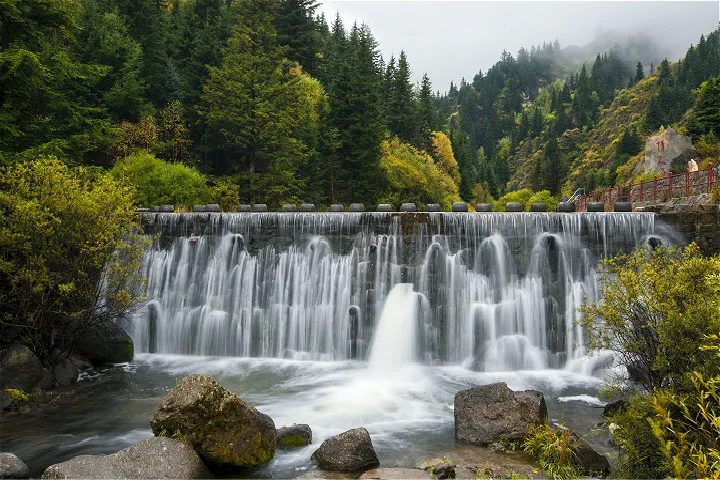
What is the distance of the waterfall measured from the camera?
1867 cm

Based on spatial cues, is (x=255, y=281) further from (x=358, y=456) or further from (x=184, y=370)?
(x=358, y=456)

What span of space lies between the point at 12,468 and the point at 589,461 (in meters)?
11.5

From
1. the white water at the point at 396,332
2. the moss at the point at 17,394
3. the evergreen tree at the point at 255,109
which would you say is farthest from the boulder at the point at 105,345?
the evergreen tree at the point at 255,109

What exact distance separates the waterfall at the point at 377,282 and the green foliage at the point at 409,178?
23392mm

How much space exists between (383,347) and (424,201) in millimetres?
31891

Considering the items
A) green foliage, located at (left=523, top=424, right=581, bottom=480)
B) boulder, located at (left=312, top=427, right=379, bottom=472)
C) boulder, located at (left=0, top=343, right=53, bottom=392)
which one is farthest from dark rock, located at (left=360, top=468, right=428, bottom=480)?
boulder, located at (left=0, top=343, right=53, bottom=392)

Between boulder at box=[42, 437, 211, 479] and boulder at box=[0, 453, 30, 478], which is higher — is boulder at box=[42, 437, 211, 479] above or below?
above

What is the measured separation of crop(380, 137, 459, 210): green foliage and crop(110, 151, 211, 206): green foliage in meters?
18.3

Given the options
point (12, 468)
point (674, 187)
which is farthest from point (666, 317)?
point (674, 187)

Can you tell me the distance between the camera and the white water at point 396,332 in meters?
18.5

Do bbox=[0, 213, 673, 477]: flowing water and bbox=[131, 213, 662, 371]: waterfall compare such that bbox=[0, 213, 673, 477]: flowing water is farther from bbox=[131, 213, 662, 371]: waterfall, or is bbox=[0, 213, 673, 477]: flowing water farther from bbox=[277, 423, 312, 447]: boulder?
bbox=[277, 423, 312, 447]: boulder

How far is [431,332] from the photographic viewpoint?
61.9ft

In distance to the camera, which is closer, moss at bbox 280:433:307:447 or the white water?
moss at bbox 280:433:307:447

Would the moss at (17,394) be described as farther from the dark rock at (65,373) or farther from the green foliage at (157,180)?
the green foliage at (157,180)
